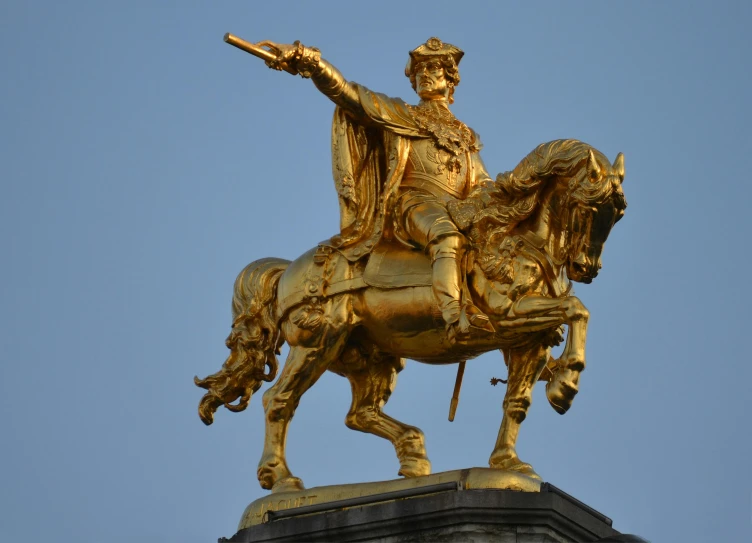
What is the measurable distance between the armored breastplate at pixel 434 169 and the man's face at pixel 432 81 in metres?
0.70

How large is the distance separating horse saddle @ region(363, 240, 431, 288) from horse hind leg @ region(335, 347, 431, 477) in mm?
898

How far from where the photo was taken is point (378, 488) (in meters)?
15.1

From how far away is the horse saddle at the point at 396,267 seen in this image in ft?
51.5

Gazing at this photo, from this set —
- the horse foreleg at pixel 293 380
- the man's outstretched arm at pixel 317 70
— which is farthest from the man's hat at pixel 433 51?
the horse foreleg at pixel 293 380

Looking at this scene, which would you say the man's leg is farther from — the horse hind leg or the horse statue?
the horse hind leg

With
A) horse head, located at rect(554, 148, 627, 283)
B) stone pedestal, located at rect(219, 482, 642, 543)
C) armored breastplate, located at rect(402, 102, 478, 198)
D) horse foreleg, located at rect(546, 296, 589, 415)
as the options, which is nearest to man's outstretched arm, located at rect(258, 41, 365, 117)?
armored breastplate, located at rect(402, 102, 478, 198)

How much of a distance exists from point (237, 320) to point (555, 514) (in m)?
4.07

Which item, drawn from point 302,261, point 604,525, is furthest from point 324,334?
point 604,525

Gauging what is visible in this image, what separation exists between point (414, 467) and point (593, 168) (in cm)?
320

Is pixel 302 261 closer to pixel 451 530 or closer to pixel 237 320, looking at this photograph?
pixel 237 320

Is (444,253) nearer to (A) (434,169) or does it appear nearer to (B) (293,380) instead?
(A) (434,169)

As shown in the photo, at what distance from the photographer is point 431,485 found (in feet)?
48.2

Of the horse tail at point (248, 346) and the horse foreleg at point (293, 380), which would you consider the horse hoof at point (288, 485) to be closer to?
the horse foreleg at point (293, 380)

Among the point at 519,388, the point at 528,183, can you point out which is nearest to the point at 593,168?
the point at 528,183
